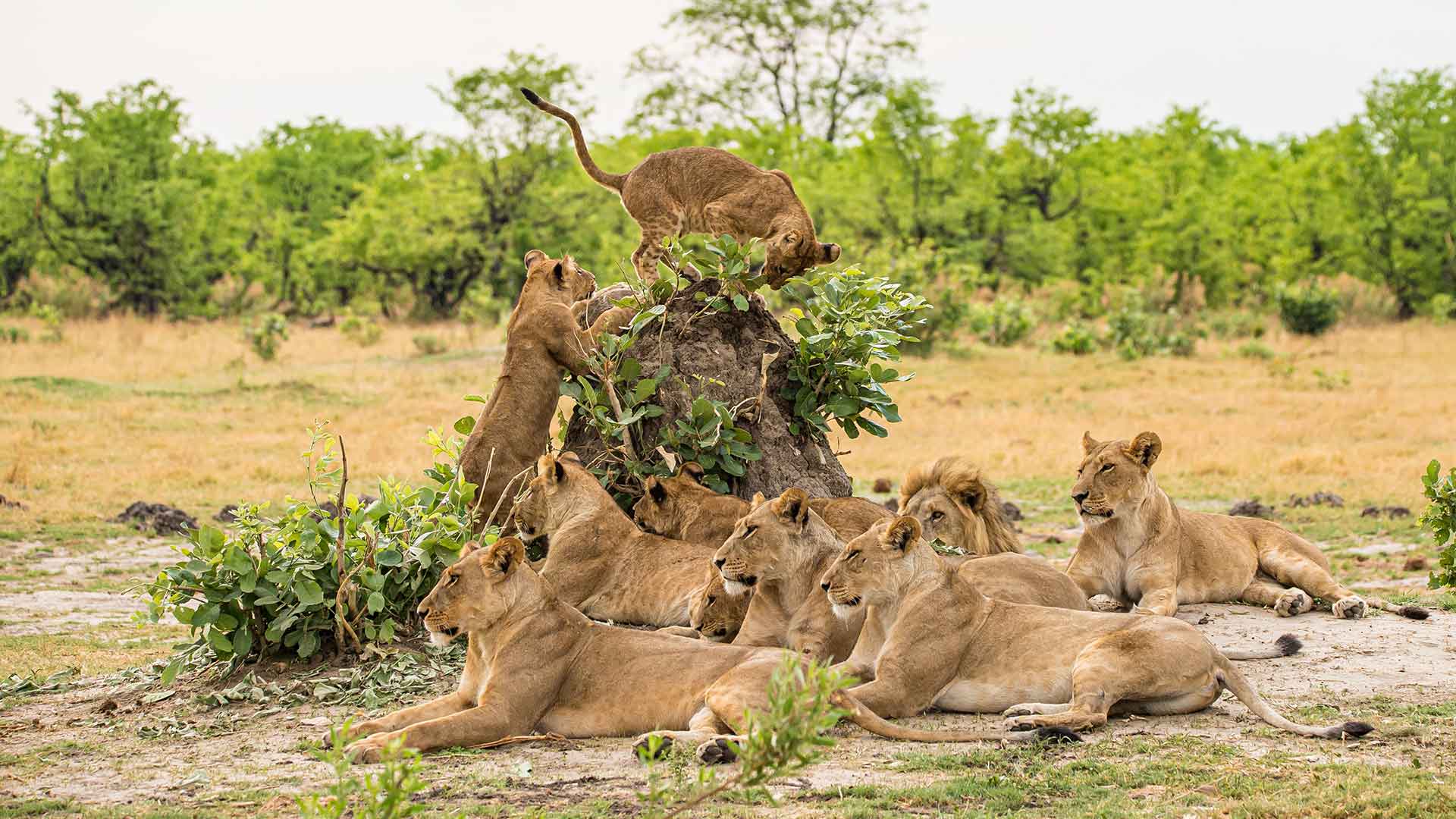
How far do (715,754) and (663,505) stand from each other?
2.65 meters

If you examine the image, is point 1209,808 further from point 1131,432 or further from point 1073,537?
point 1131,432

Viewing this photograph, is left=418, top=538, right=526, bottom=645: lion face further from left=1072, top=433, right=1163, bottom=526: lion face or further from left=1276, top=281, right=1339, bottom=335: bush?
left=1276, top=281, right=1339, bottom=335: bush

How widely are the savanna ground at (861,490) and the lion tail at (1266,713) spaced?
0.07 meters

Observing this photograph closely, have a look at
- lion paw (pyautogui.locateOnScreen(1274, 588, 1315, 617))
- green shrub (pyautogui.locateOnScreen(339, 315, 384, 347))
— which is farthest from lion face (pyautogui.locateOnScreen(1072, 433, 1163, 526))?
green shrub (pyautogui.locateOnScreen(339, 315, 384, 347))

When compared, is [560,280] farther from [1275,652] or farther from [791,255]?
[1275,652]

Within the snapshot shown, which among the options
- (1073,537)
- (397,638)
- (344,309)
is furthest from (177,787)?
(344,309)

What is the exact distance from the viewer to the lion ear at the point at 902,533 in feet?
20.1

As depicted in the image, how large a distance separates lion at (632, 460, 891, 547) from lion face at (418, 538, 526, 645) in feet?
5.28

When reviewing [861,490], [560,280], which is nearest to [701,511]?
[560,280]

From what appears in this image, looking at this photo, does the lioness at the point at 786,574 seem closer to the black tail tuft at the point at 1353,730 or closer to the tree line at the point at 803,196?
the black tail tuft at the point at 1353,730

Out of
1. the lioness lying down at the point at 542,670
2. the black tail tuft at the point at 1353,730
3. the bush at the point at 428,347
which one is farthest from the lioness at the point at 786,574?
the bush at the point at 428,347

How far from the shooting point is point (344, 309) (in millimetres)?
41656

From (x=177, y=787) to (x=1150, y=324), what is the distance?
2545cm

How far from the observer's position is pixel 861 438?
733 inches
